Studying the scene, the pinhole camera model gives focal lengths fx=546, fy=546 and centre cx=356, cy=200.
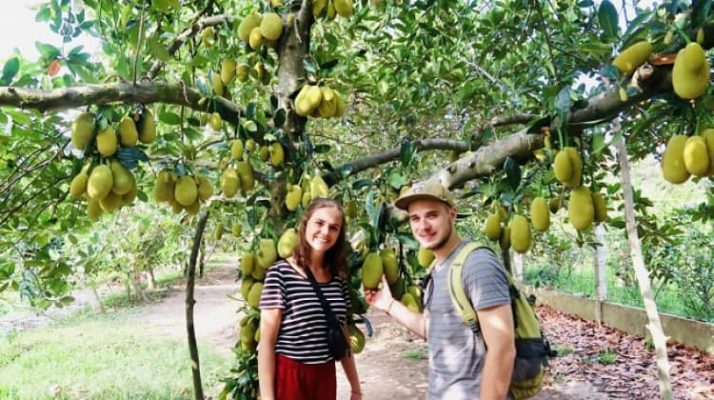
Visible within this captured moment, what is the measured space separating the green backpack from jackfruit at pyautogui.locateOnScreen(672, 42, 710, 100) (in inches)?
24.2

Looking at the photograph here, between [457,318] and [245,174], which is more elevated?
[245,174]

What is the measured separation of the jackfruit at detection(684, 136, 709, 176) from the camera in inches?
47.7

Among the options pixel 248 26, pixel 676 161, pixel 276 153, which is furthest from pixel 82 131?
pixel 676 161

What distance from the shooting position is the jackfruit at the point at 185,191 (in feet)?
5.61

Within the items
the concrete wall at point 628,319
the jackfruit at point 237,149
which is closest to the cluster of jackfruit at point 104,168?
the jackfruit at point 237,149

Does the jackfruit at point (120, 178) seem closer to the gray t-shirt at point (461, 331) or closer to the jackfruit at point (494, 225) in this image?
the gray t-shirt at point (461, 331)

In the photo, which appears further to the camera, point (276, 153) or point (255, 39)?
point (255, 39)

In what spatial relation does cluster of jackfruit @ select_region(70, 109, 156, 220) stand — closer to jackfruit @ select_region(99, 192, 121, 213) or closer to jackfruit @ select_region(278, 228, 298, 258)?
jackfruit @ select_region(99, 192, 121, 213)

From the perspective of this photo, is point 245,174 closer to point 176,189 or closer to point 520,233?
point 176,189

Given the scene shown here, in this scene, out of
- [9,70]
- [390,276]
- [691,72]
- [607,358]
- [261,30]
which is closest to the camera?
[691,72]

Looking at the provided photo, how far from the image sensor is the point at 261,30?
2.09 m

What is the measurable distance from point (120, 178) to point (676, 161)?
1419mm

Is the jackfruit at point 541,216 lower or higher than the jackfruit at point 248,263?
higher

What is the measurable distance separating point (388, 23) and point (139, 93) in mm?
2033
